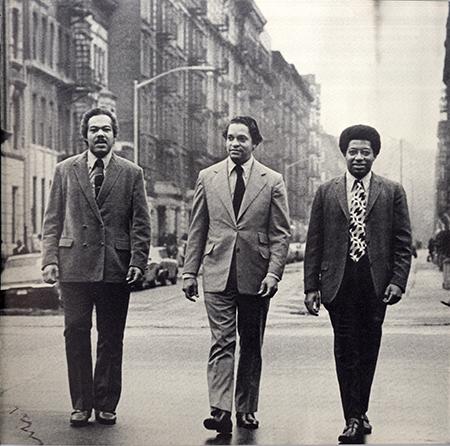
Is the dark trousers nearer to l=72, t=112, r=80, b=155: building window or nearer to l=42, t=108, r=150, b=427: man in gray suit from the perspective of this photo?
l=42, t=108, r=150, b=427: man in gray suit

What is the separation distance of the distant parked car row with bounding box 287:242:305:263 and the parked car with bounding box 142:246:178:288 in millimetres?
802

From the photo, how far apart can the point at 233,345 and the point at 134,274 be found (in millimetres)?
731

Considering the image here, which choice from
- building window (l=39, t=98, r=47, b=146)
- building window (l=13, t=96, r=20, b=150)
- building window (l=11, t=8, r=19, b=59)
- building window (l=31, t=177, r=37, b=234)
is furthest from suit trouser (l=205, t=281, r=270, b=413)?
building window (l=11, t=8, r=19, b=59)

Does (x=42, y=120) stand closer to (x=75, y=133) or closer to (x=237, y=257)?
(x=75, y=133)

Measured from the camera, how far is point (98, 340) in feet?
17.4

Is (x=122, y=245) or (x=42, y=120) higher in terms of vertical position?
(x=42, y=120)

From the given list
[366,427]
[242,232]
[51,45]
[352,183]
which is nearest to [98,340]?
[242,232]

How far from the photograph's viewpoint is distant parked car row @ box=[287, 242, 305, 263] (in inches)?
203

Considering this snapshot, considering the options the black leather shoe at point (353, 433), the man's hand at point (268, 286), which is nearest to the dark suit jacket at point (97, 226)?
the man's hand at point (268, 286)

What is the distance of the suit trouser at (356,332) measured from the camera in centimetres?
477

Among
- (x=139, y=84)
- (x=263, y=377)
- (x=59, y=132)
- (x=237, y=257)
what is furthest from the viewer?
(x=139, y=84)

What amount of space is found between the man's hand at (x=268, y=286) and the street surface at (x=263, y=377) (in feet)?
1.22

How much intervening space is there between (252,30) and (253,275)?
1.87m

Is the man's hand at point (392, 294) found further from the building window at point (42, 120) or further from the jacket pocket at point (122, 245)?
the building window at point (42, 120)
